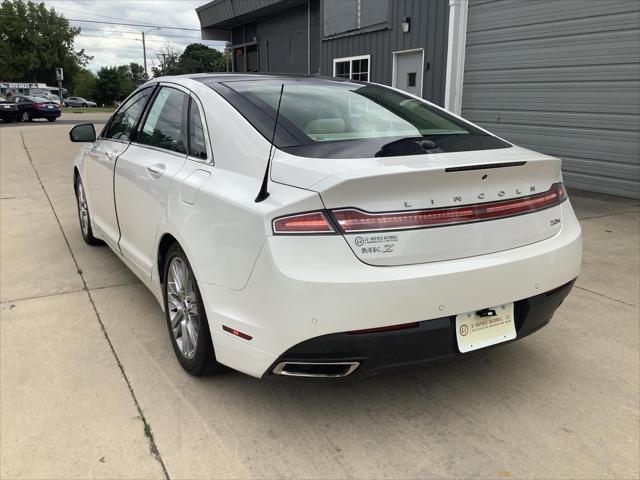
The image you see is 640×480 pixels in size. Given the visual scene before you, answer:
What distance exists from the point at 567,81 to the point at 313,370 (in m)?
7.90

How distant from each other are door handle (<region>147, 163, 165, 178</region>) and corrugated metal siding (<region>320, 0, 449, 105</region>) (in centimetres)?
873

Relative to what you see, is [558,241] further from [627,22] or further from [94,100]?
[94,100]

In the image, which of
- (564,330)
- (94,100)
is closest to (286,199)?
(564,330)

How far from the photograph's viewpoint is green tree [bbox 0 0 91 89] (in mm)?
54906

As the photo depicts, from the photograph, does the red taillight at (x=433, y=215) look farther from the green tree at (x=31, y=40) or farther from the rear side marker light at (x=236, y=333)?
the green tree at (x=31, y=40)

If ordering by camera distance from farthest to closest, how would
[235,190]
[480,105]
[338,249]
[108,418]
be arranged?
[480,105] < [108,418] < [235,190] < [338,249]

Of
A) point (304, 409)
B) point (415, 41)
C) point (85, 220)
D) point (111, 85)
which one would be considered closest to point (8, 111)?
point (415, 41)

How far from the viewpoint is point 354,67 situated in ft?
45.3

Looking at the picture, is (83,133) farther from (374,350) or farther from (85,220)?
(374,350)

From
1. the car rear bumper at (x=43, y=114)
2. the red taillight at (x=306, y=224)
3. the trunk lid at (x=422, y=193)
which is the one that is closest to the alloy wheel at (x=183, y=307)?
the red taillight at (x=306, y=224)

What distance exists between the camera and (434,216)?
7.38 feet

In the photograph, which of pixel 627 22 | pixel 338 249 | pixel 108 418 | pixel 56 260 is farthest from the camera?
pixel 627 22

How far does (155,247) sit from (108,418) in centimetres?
99

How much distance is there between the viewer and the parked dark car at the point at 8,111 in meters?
25.2
